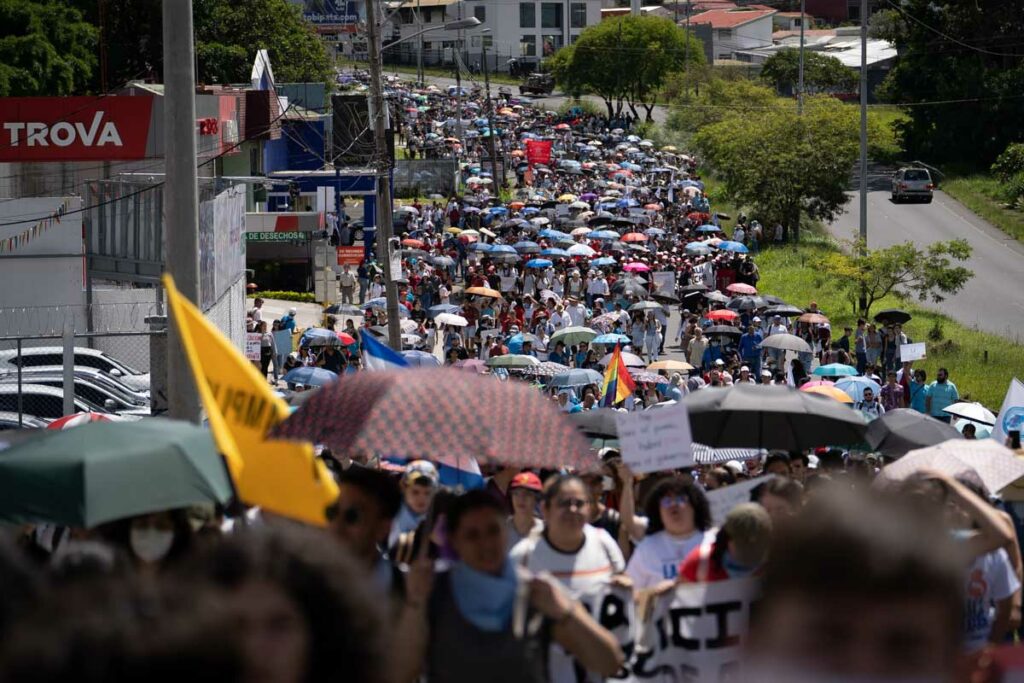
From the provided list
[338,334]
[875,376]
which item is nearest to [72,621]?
[875,376]

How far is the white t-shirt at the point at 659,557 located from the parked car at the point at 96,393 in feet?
45.6

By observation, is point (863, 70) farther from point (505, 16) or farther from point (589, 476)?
point (505, 16)

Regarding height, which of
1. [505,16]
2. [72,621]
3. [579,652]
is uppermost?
[505,16]

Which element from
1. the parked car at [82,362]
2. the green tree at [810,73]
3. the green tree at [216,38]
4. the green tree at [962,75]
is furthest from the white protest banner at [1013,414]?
the green tree at [810,73]

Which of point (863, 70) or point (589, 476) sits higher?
point (863, 70)

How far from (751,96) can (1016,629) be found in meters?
72.5

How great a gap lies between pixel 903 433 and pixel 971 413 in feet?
26.4

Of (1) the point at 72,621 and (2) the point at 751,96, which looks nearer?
(1) the point at 72,621

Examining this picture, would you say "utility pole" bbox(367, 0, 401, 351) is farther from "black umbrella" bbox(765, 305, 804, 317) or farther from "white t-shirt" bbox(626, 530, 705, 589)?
"white t-shirt" bbox(626, 530, 705, 589)

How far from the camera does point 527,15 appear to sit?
143625 millimetres

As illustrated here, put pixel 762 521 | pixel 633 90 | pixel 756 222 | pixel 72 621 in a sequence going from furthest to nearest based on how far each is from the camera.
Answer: pixel 633 90 → pixel 756 222 → pixel 762 521 → pixel 72 621

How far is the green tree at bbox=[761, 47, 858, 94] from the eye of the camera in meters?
97.9

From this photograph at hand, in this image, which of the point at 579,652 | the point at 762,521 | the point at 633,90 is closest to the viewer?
the point at 579,652

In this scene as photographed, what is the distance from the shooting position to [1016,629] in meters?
7.00
